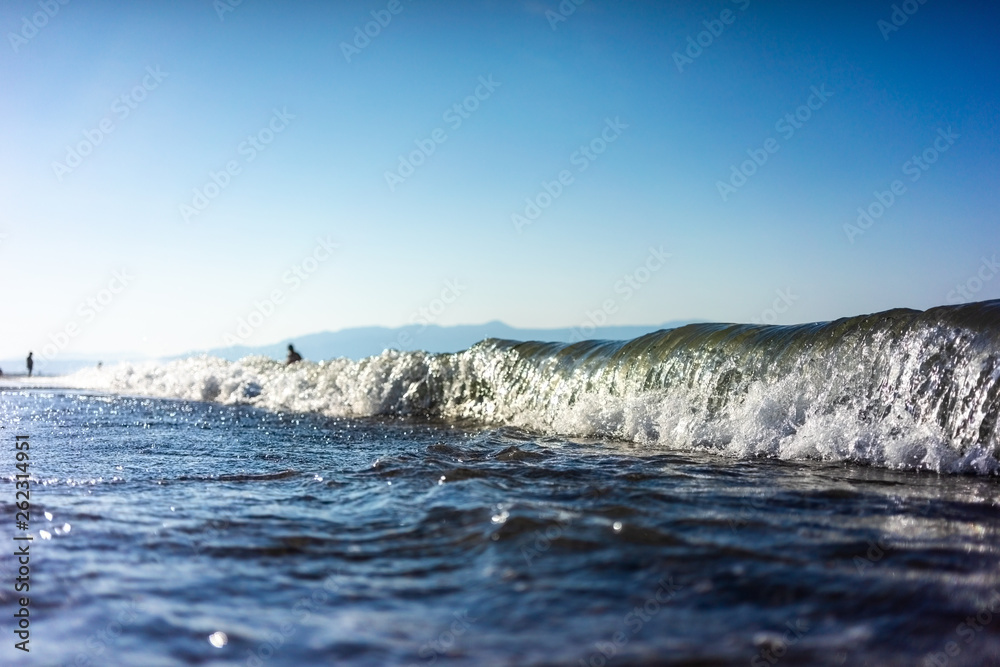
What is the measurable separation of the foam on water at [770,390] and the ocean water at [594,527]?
34 millimetres

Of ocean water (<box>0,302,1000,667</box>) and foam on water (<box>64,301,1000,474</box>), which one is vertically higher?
foam on water (<box>64,301,1000,474</box>)

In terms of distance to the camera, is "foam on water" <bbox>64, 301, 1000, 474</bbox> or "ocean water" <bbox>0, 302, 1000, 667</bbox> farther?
"foam on water" <bbox>64, 301, 1000, 474</bbox>

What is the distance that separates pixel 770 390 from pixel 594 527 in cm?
545

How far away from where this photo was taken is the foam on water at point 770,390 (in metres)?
7.21

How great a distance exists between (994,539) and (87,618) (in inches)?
196

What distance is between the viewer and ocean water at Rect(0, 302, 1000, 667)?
2.88 m

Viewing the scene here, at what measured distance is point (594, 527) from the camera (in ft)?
14.2

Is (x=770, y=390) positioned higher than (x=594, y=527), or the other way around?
(x=770, y=390)

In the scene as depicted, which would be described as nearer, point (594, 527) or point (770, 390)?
point (594, 527)

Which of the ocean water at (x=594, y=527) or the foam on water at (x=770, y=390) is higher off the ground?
the foam on water at (x=770, y=390)

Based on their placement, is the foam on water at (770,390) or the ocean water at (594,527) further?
the foam on water at (770,390)

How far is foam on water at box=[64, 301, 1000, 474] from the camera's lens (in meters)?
7.21

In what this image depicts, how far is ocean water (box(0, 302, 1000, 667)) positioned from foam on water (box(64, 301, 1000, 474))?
34 millimetres

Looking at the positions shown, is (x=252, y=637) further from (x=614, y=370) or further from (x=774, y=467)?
(x=614, y=370)
